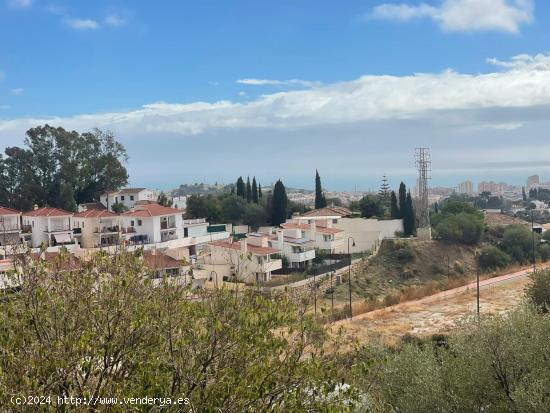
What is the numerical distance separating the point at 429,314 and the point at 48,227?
1020 inches

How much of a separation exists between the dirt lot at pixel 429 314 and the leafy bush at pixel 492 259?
14792 millimetres

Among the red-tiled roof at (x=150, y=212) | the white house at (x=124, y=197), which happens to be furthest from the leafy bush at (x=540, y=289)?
the white house at (x=124, y=197)

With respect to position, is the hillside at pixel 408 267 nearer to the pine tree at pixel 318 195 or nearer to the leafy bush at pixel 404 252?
the leafy bush at pixel 404 252

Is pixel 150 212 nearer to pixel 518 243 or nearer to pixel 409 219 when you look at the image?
pixel 409 219

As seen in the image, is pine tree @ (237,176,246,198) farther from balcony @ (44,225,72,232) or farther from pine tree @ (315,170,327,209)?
balcony @ (44,225,72,232)

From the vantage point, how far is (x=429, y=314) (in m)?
22.1

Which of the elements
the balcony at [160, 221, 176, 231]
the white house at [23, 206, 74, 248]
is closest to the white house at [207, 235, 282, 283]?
the balcony at [160, 221, 176, 231]

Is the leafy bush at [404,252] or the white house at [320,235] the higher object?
the white house at [320,235]

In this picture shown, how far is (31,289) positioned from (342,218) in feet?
139

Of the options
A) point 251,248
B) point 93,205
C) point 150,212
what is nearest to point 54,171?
point 93,205

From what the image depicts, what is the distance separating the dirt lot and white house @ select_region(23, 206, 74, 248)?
2274cm

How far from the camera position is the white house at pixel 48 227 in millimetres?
36219

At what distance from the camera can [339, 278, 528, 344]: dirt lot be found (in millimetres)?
19156

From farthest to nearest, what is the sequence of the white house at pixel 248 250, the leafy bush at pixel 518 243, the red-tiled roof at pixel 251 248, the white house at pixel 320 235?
the leafy bush at pixel 518 243
the white house at pixel 320 235
the red-tiled roof at pixel 251 248
the white house at pixel 248 250
